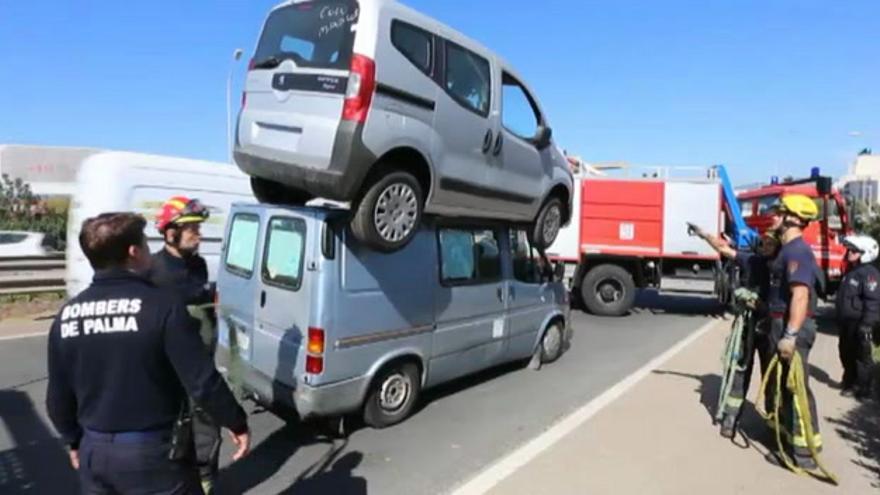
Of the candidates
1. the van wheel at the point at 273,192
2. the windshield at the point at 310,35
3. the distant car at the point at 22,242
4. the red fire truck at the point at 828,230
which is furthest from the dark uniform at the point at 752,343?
the distant car at the point at 22,242

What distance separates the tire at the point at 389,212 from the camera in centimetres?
493

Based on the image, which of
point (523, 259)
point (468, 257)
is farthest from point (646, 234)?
point (468, 257)

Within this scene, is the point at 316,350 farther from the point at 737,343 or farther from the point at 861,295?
the point at 861,295

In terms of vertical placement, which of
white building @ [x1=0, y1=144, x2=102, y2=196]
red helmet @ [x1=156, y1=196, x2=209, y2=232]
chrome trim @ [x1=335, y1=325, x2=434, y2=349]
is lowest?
chrome trim @ [x1=335, y1=325, x2=434, y2=349]

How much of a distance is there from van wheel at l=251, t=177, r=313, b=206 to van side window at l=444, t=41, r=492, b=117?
1.62m

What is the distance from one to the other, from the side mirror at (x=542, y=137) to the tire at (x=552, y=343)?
2.19 m

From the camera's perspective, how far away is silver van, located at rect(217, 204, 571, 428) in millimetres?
4910

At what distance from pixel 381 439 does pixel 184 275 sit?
82.6 inches

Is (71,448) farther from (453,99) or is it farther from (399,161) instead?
(453,99)

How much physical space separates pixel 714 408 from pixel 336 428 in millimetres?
3476

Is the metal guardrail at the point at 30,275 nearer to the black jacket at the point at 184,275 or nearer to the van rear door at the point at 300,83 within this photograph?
the van rear door at the point at 300,83

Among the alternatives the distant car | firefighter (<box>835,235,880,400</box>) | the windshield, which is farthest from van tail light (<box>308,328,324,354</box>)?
the distant car

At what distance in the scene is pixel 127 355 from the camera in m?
2.37

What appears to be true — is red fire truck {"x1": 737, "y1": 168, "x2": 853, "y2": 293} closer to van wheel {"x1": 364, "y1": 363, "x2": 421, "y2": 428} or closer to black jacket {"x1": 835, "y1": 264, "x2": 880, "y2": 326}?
black jacket {"x1": 835, "y1": 264, "x2": 880, "y2": 326}
